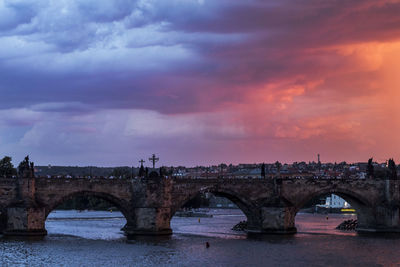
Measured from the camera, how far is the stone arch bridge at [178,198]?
66625mm

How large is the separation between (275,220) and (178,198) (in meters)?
12.0

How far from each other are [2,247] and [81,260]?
9.61 metres

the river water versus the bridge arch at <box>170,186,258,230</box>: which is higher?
the bridge arch at <box>170,186,258,230</box>

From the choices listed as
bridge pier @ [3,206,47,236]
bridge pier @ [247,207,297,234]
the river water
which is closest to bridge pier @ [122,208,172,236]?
the river water

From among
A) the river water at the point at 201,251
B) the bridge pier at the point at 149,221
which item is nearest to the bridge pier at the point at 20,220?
the river water at the point at 201,251

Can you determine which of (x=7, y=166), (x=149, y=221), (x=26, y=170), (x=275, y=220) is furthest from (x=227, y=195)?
(x=7, y=166)

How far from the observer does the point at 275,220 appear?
75938mm

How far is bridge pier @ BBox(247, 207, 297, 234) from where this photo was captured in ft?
248

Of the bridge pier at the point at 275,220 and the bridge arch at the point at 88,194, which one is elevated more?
the bridge arch at the point at 88,194

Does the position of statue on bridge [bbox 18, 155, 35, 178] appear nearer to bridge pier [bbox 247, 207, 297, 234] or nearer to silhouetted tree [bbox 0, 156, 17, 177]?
bridge pier [bbox 247, 207, 297, 234]

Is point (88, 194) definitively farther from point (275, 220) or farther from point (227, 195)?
point (275, 220)

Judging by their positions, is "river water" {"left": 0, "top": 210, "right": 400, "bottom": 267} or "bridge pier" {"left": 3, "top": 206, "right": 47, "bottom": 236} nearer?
"river water" {"left": 0, "top": 210, "right": 400, "bottom": 267}

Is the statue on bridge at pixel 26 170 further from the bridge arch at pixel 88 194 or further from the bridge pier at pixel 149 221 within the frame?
the bridge pier at pixel 149 221

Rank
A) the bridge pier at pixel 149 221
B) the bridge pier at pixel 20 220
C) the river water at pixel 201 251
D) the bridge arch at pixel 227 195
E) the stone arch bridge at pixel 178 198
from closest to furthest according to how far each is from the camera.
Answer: the river water at pixel 201 251
the bridge pier at pixel 20 220
the stone arch bridge at pixel 178 198
the bridge pier at pixel 149 221
the bridge arch at pixel 227 195
